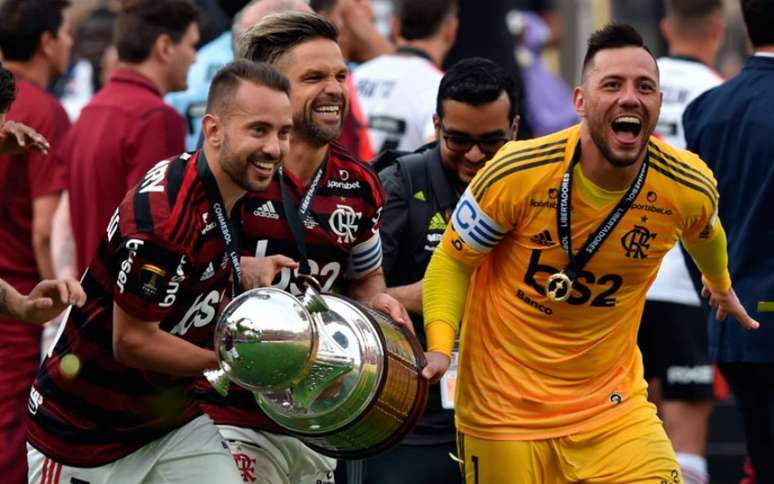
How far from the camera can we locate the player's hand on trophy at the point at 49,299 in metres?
5.59

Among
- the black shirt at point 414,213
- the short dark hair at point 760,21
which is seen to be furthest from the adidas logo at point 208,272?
the short dark hair at point 760,21

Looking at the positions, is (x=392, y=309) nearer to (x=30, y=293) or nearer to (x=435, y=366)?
(x=435, y=366)

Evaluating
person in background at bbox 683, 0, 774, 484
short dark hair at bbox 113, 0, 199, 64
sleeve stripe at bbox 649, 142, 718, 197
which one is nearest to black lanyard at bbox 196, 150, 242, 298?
sleeve stripe at bbox 649, 142, 718, 197

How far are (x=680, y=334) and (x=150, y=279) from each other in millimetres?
4751

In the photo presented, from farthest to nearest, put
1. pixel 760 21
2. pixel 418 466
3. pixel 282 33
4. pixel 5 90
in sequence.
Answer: pixel 760 21 → pixel 418 466 → pixel 282 33 → pixel 5 90

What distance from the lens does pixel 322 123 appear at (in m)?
6.51

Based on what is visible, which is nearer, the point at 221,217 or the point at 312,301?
the point at 312,301

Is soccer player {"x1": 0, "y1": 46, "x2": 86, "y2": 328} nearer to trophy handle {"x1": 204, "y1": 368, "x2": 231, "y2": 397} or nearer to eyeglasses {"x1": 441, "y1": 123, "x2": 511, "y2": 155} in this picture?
trophy handle {"x1": 204, "y1": 368, "x2": 231, "y2": 397}

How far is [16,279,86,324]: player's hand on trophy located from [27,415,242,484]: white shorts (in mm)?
690

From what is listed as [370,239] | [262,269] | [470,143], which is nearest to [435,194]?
[470,143]

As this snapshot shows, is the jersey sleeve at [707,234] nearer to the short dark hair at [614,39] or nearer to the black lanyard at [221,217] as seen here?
the short dark hair at [614,39]

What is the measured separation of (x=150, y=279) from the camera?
571 centimetres

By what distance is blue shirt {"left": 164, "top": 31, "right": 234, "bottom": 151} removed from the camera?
990 cm

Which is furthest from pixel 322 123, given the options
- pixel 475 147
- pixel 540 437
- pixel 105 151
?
pixel 105 151
